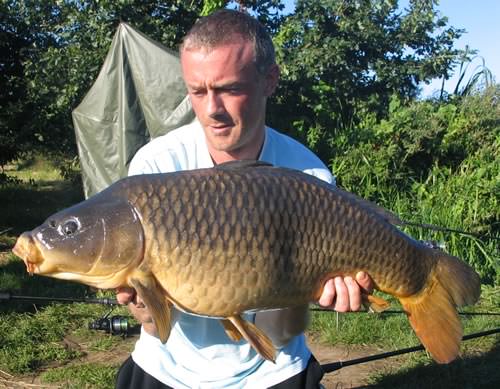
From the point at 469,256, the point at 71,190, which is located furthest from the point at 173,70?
the point at 71,190

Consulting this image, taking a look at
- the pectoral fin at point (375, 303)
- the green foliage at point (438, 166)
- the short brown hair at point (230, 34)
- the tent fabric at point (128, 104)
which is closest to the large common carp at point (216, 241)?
the pectoral fin at point (375, 303)

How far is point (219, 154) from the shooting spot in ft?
6.03

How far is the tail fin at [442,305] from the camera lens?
66.4 inches

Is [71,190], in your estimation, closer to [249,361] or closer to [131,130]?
[131,130]

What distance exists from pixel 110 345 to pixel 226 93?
247 cm

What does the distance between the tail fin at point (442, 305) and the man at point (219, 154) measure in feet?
1.07

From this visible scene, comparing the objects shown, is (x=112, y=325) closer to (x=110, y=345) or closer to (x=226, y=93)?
(x=110, y=345)

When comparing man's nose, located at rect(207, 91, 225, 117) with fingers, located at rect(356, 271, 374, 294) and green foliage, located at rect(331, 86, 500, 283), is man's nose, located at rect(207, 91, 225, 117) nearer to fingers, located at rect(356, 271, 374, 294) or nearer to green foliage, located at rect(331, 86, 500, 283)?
fingers, located at rect(356, 271, 374, 294)

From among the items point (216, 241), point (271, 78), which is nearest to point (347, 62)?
point (271, 78)

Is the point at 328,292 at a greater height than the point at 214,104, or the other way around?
the point at 214,104

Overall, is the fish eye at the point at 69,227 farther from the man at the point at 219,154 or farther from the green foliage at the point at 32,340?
the green foliage at the point at 32,340

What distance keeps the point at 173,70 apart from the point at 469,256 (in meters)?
2.80

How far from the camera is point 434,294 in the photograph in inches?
66.5

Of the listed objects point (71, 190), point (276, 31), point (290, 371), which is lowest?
point (71, 190)
